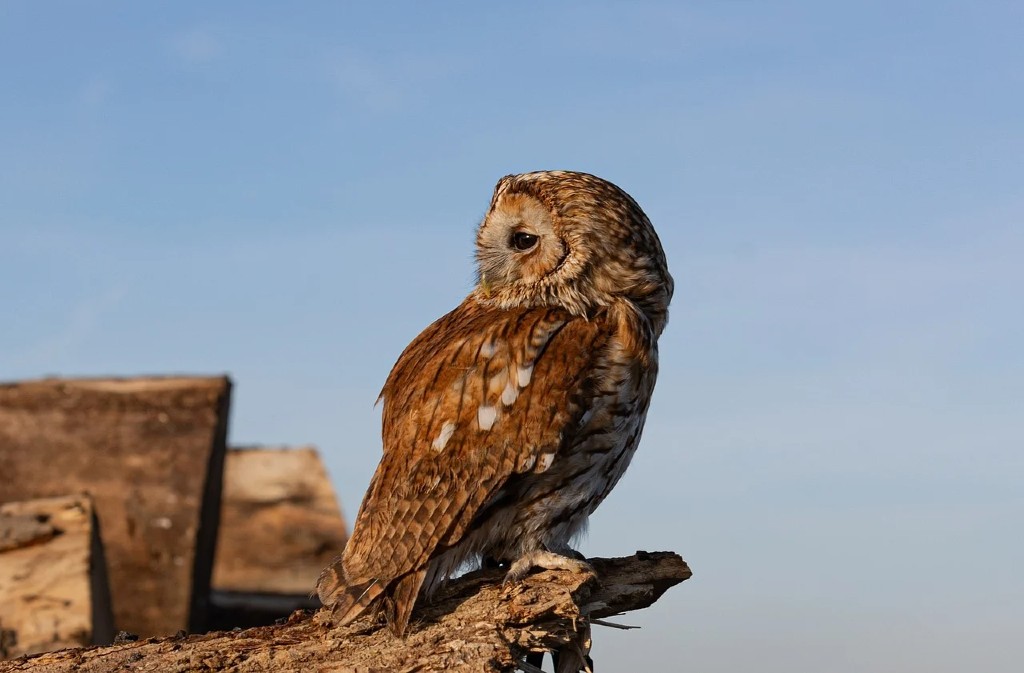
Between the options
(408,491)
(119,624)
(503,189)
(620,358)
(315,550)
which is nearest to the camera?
(408,491)

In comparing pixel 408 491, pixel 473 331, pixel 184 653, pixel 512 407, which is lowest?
pixel 184 653

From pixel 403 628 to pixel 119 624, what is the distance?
5.70 meters

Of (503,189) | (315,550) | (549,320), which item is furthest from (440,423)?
(315,550)

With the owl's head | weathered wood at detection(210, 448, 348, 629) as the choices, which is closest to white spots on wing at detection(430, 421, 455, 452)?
the owl's head

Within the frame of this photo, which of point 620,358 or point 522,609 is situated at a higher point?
point 620,358

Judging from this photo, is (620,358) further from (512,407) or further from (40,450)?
(40,450)

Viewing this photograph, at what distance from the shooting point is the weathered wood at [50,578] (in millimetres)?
6969

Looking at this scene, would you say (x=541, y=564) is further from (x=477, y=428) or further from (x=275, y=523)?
(x=275, y=523)

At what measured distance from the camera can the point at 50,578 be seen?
7.29 meters

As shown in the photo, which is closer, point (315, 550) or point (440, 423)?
point (440, 423)

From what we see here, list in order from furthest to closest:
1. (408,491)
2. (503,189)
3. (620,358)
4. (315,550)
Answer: (315,550)
(503,189)
(620,358)
(408,491)

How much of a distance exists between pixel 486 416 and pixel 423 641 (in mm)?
817

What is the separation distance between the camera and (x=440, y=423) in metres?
4.24

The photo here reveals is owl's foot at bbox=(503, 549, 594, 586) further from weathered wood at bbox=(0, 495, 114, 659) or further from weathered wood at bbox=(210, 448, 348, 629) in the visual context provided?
weathered wood at bbox=(210, 448, 348, 629)
